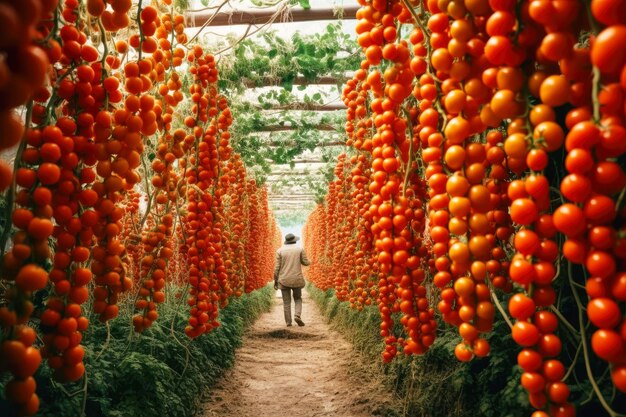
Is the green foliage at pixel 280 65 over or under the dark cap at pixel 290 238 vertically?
over

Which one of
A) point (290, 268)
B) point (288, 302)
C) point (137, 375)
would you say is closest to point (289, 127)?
point (290, 268)

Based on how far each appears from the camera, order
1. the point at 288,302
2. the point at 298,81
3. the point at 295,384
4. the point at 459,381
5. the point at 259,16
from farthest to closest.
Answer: the point at 288,302
the point at 298,81
the point at 295,384
the point at 259,16
the point at 459,381

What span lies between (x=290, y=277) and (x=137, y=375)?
6111 mm

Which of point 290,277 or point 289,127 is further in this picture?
point 290,277

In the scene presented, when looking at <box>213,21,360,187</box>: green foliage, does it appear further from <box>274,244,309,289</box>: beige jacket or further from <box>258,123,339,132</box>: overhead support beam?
<box>274,244,309,289</box>: beige jacket

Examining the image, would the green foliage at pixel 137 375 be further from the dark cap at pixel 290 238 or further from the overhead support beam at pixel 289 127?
the dark cap at pixel 290 238

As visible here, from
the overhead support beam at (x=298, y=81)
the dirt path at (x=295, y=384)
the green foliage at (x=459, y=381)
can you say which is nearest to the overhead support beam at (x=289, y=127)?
the overhead support beam at (x=298, y=81)

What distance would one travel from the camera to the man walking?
8555 mm

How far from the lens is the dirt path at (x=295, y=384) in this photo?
379cm

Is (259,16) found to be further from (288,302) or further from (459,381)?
(288,302)

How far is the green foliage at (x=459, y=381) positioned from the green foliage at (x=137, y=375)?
5.54ft

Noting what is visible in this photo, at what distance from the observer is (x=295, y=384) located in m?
4.67

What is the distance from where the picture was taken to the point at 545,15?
843 millimetres

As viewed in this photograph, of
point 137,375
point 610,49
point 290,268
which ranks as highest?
point 610,49
